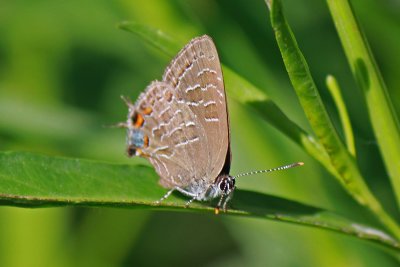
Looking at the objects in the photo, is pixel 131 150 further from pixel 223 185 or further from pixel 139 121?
pixel 223 185

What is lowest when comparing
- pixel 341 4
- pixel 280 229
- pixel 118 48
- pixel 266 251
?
pixel 266 251

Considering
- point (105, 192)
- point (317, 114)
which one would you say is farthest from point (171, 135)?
point (317, 114)

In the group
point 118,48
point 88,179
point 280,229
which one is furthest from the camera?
point 118,48

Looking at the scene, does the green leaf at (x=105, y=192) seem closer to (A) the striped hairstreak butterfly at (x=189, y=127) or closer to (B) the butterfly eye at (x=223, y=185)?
(A) the striped hairstreak butterfly at (x=189, y=127)

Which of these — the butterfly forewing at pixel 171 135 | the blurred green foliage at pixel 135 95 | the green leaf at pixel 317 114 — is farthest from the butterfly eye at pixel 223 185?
the green leaf at pixel 317 114

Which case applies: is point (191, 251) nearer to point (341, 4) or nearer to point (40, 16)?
point (40, 16)

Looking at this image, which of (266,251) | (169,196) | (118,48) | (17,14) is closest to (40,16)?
(17,14)
